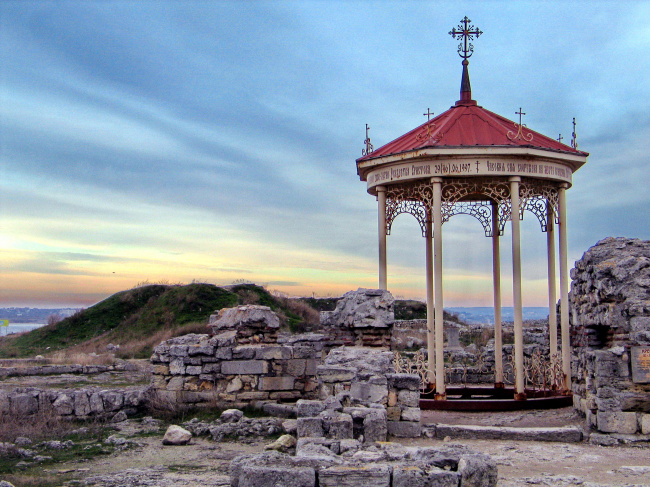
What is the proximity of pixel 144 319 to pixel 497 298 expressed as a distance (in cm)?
2191

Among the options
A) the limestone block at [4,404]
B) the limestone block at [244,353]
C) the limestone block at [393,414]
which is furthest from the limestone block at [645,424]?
the limestone block at [4,404]

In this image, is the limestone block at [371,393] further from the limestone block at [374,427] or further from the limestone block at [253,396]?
the limestone block at [253,396]

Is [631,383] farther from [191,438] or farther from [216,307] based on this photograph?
[216,307]

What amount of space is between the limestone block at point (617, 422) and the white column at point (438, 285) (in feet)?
12.3

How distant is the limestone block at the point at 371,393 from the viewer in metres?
9.56

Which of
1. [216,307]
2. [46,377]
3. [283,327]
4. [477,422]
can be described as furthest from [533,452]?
[216,307]

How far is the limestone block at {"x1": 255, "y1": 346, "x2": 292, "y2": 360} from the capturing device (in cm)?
1252

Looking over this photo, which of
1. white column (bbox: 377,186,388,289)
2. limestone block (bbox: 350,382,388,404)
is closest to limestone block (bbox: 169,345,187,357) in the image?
limestone block (bbox: 350,382,388,404)

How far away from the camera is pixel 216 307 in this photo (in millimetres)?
33031

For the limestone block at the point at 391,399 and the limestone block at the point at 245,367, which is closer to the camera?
the limestone block at the point at 391,399

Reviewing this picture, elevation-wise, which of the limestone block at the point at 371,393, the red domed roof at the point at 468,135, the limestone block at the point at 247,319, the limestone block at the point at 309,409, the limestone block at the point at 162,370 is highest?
the red domed roof at the point at 468,135

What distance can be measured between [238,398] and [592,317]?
635cm

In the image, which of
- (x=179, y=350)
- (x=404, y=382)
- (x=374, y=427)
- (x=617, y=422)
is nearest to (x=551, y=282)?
(x=617, y=422)

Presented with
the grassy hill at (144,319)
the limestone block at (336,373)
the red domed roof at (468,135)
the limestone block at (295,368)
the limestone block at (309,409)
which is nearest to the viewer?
the limestone block at (309,409)
